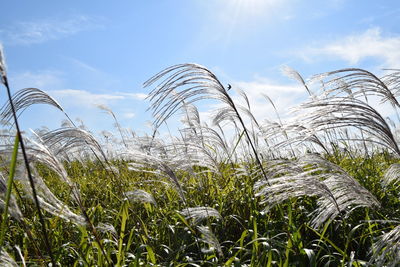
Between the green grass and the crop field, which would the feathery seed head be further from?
the green grass

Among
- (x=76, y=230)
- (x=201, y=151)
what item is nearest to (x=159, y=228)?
(x=76, y=230)

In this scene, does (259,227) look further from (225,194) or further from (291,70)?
(291,70)

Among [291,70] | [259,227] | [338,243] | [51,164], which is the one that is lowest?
[338,243]

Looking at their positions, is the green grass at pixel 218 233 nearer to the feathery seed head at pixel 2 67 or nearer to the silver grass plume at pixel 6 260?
the silver grass plume at pixel 6 260

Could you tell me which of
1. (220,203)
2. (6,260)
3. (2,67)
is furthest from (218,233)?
(2,67)

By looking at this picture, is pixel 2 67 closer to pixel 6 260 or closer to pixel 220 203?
pixel 6 260

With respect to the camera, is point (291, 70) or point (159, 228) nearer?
point (159, 228)

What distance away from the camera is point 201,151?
274 centimetres

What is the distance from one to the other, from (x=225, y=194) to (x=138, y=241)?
3.66 ft

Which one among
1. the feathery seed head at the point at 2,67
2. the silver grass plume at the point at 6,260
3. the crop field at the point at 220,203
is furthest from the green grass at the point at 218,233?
the feathery seed head at the point at 2,67

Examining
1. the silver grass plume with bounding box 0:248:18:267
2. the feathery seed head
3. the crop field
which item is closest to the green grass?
the crop field

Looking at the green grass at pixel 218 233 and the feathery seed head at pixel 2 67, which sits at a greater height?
the feathery seed head at pixel 2 67

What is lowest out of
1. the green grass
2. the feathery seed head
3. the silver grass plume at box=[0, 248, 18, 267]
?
the green grass

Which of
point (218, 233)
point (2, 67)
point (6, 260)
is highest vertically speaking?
point (2, 67)
